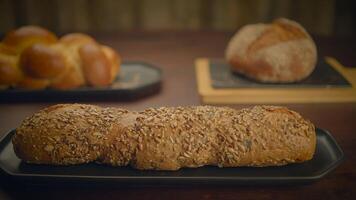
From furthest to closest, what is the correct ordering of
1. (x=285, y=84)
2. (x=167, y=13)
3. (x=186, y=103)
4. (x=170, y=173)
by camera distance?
(x=167, y=13) < (x=285, y=84) < (x=186, y=103) < (x=170, y=173)

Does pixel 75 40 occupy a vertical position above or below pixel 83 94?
above

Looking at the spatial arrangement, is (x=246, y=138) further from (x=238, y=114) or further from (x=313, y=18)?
(x=313, y=18)

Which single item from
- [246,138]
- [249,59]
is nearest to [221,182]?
[246,138]

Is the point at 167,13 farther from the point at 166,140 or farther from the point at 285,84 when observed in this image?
the point at 166,140

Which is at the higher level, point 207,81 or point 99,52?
point 99,52

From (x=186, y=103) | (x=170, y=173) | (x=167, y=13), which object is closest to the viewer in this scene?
(x=170, y=173)

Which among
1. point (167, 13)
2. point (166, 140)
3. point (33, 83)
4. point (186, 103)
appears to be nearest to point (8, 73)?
point (33, 83)

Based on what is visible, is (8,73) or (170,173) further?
(8,73)

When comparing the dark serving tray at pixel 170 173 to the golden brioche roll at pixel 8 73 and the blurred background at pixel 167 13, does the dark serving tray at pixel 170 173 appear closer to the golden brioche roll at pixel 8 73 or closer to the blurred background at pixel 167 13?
the golden brioche roll at pixel 8 73
